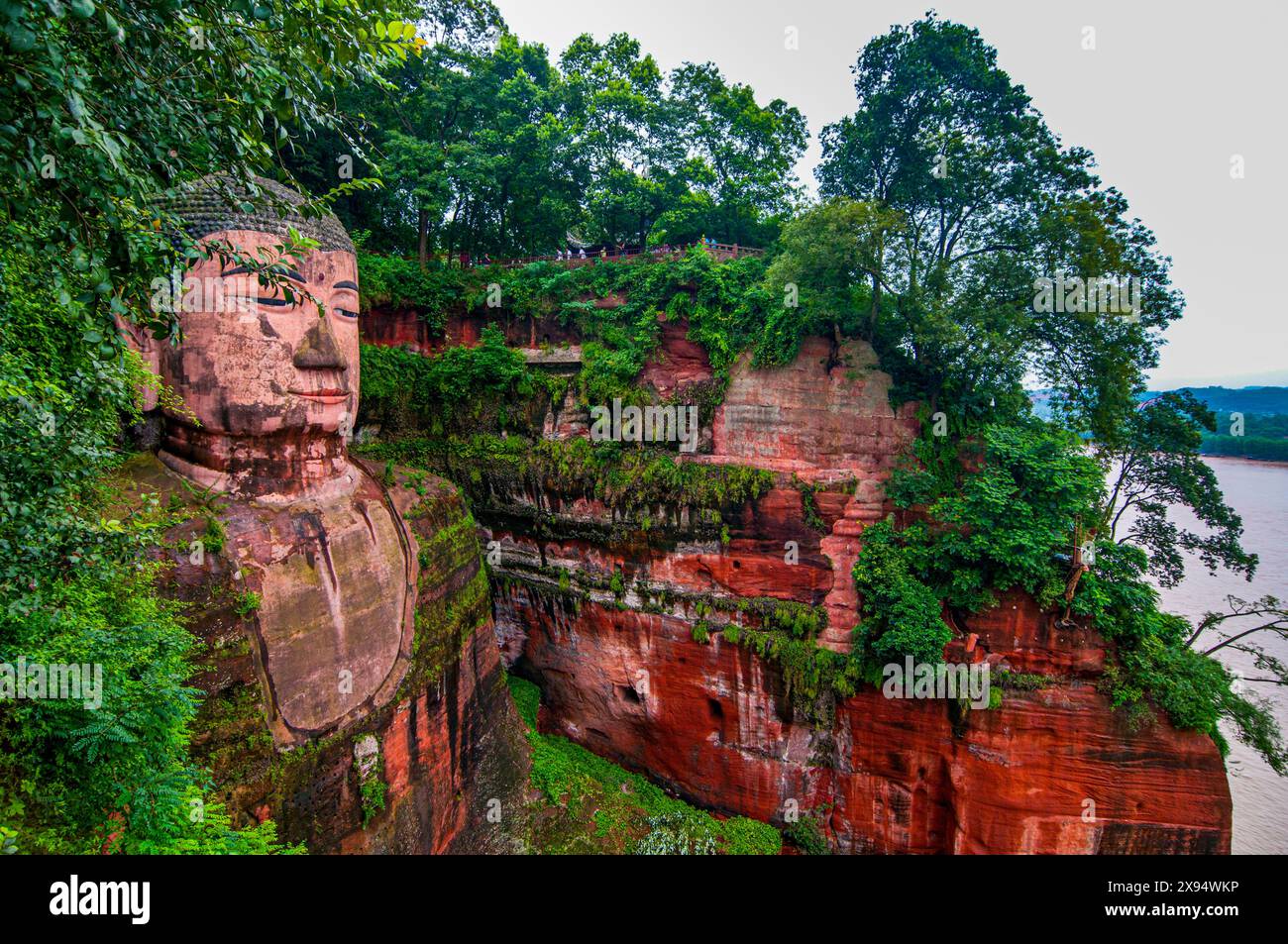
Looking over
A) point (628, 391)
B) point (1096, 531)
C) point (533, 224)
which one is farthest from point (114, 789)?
point (533, 224)

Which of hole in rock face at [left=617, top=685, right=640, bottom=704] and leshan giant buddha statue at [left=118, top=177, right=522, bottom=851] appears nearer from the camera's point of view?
leshan giant buddha statue at [left=118, top=177, right=522, bottom=851]

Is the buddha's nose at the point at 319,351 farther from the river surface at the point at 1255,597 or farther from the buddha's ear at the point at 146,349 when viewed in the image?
the river surface at the point at 1255,597

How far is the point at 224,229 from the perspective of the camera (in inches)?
265

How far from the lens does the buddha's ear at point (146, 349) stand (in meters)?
6.42

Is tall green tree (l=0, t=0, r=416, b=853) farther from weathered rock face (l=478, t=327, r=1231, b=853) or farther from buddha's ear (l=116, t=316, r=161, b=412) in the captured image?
weathered rock face (l=478, t=327, r=1231, b=853)

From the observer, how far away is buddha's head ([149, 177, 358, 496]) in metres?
6.70

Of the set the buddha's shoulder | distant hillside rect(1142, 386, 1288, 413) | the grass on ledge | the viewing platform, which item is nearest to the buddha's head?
the buddha's shoulder

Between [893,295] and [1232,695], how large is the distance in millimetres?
9633

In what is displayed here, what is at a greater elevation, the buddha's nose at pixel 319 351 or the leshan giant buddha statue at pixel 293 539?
the buddha's nose at pixel 319 351

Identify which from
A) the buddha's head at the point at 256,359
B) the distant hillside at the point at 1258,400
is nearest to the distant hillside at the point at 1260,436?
the distant hillside at the point at 1258,400

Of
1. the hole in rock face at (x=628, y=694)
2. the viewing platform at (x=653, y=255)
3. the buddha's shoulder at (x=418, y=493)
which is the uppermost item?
the viewing platform at (x=653, y=255)

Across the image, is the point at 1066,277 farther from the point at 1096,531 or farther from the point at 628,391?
the point at 628,391

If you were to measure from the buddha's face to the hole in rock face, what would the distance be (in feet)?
31.0

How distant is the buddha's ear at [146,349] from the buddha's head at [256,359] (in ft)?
0.25
